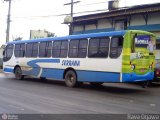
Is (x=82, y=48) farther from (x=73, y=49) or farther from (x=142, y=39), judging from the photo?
(x=142, y=39)

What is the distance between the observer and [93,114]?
9.76m

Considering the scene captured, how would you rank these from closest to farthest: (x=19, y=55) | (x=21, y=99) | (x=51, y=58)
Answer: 1. (x=21, y=99)
2. (x=51, y=58)
3. (x=19, y=55)

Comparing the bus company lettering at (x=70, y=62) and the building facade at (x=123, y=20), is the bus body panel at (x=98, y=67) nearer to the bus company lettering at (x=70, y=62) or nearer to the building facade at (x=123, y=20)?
the bus company lettering at (x=70, y=62)

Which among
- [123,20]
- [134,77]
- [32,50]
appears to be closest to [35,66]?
[32,50]

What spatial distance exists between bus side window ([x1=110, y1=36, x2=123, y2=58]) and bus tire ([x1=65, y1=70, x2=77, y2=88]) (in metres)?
3.00

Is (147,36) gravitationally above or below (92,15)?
below

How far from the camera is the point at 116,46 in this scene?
49.2ft

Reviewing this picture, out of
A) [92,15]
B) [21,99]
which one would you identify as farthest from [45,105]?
[92,15]

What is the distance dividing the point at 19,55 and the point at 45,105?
11548mm

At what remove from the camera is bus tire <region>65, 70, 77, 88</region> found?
17.3 m

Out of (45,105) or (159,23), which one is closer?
(45,105)

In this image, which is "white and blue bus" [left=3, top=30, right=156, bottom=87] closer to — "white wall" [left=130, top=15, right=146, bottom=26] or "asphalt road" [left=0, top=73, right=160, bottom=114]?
"asphalt road" [left=0, top=73, right=160, bottom=114]

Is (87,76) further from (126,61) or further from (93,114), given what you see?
(93,114)

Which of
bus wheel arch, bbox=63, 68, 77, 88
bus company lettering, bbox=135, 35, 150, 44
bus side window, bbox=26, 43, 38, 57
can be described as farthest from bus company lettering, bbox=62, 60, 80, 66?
bus company lettering, bbox=135, 35, 150, 44
